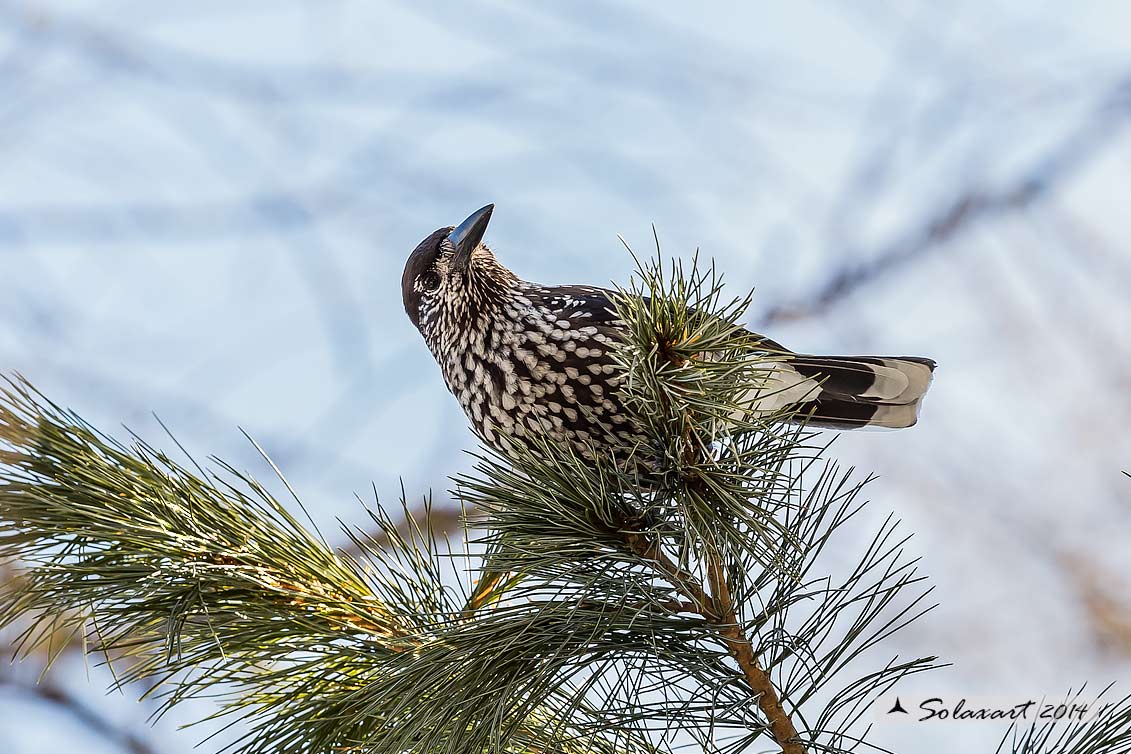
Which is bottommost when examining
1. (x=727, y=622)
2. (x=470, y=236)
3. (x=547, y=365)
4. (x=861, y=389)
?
(x=727, y=622)

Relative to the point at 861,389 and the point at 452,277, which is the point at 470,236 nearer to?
Result: the point at 452,277

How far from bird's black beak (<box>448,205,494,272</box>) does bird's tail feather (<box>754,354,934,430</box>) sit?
79 centimetres

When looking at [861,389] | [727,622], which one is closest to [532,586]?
[727,622]

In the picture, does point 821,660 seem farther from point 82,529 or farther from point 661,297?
point 82,529

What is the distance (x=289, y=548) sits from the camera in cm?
158

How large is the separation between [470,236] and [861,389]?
1.00 metres

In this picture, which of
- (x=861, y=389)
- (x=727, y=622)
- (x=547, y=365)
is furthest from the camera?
(x=861, y=389)

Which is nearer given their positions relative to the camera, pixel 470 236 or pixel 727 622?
pixel 727 622

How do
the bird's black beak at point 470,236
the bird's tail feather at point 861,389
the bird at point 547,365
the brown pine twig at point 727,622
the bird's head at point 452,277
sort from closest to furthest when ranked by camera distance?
1. the brown pine twig at point 727,622
2. the bird at point 547,365
3. the bird's tail feather at point 861,389
4. the bird's head at point 452,277
5. the bird's black beak at point 470,236

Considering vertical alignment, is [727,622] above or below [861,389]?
below

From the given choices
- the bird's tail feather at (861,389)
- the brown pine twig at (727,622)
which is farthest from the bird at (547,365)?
the brown pine twig at (727,622)

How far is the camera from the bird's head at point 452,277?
7.87 ft

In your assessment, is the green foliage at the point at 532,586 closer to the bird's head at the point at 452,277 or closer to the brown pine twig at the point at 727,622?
the brown pine twig at the point at 727,622

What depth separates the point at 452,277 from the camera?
8.25 feet
